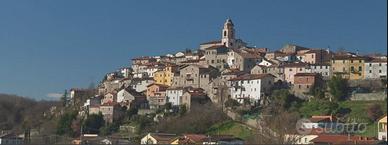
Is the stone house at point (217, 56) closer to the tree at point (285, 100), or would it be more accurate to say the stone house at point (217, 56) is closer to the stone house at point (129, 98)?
the stone house at point (129, 98)

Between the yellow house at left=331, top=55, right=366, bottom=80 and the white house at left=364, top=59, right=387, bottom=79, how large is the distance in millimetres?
274

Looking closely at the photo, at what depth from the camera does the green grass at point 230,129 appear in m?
22.6

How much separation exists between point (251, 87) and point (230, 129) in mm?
3412

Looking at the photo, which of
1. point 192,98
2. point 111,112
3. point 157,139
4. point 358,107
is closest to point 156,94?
point 111,112

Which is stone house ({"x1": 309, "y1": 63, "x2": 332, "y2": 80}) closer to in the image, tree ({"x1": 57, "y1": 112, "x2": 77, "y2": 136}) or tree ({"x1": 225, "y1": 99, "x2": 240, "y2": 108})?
tree ({"x1": 225, "y1": 99, "x2": 240, "y2": 108})

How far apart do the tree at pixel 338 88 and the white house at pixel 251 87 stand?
255 centimetres

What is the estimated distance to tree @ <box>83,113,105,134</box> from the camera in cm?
2738

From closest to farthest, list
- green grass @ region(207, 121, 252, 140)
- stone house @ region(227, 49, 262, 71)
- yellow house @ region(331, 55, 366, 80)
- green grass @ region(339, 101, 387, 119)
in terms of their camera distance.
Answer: green grass @ region(339, 101, 387, 119)
green grass @ region(207, 121, 252, 140)
yellow house @ region(331, 55, 366, 80)
stone house @ region(227, 49, 262, 71)

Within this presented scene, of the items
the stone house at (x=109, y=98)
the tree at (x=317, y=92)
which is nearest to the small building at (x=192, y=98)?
the stone house at (x=109, y=98)

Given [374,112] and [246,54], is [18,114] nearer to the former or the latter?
[246,54]

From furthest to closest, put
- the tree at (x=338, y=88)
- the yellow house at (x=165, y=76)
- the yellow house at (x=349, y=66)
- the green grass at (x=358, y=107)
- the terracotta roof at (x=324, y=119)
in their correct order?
the yellow house at (x=165, y=76)
the yellow house at (x=349, y=66)
the tree at (x=338, y=88)
the green grass at (x=358, y=107)
the terracotta roof at (x=324, y=119)

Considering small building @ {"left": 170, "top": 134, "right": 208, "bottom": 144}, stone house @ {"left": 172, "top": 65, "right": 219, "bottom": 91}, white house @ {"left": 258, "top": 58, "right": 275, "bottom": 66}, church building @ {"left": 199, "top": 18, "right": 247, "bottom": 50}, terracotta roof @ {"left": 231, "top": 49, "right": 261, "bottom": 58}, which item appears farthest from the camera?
church building @ {"left": 199, "top": 18, "right": 247, "bottom": 50}

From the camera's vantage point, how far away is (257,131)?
21.5 metres

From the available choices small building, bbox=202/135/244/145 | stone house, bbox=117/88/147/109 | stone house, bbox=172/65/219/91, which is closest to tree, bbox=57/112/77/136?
stone house, bbox=117/88/147/109
